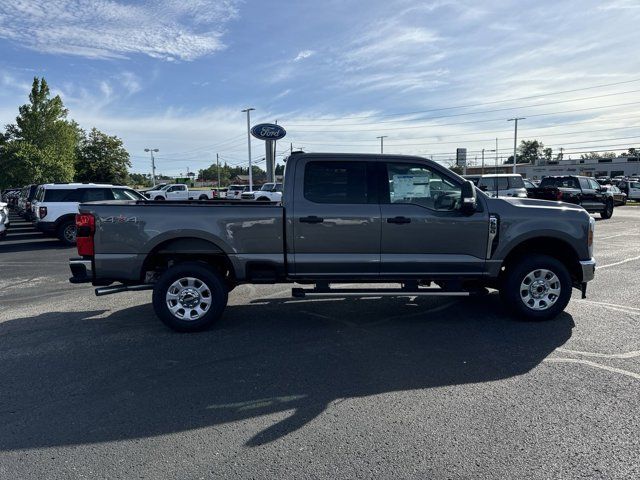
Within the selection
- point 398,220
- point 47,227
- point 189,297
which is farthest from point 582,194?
point 47,227

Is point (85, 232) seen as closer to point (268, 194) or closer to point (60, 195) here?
point (60, 195)

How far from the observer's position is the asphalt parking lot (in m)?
3.03

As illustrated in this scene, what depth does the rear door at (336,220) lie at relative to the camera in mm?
5613

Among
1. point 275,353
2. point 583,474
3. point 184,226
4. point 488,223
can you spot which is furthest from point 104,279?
point 583,474

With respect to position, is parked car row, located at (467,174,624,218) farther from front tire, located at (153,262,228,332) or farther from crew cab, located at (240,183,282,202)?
front tire, located at (153,262,228,332)

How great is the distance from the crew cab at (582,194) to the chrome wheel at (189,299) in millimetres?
18595

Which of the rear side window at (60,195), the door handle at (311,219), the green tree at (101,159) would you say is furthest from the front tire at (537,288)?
the green tree at (101,159)

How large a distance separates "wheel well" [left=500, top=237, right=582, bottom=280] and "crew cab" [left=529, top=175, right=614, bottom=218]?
51.2ft

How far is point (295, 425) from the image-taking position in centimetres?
347

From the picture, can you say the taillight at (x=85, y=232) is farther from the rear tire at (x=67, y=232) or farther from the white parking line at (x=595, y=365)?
the rear tire at (x=67, y=232)

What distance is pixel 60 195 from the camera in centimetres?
1412

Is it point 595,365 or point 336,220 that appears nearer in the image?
point 595,365

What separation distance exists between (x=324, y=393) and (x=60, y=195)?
43.0 ft

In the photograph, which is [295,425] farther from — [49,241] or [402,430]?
[49,241]
